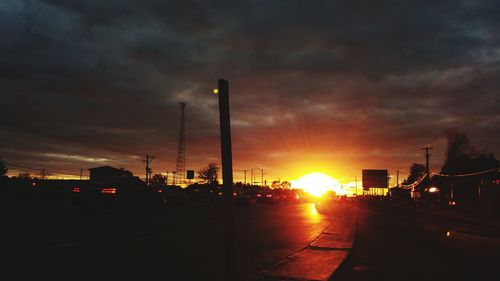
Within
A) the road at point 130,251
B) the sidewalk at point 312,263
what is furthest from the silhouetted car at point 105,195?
the sidewalk at point 312,263

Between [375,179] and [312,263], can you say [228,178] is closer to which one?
[312,263]

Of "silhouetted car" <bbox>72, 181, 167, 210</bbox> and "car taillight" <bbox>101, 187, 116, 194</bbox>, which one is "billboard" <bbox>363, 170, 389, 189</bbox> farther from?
"car taillight" <bbox>101, 187, 116, 194</bbox>

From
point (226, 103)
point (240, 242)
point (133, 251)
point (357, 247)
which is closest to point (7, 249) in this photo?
point (133, 251)

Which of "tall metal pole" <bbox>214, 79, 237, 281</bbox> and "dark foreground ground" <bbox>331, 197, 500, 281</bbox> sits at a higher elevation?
"tall metal pole" <bbox>214, 79, 237, 281</bbox>

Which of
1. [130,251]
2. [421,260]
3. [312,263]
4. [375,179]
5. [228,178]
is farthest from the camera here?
[375,179]

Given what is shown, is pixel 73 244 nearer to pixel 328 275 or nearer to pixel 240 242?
pixel 240 242

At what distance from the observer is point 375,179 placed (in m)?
75.9

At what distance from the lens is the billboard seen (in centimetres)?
7512

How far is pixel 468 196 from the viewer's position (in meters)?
70.8

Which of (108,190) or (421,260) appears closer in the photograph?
(421,260)

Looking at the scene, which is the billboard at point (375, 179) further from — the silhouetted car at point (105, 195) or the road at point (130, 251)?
the road at point (130, 251)

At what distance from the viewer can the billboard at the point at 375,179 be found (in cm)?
7512

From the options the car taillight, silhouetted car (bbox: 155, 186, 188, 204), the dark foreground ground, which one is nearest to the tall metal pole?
the dark foreground ground

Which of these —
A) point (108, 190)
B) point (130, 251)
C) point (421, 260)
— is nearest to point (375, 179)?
point (108, 190)
